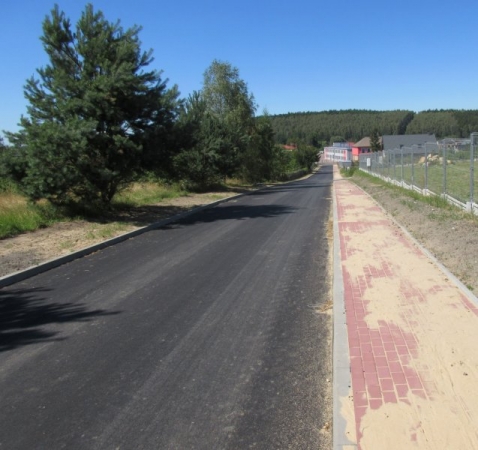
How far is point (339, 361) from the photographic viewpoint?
13.1 feet

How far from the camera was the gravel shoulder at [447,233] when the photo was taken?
6.84m

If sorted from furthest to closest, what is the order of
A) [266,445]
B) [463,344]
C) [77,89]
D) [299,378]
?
Answer: [77,89] → [463,344] → [299,378] → [266,445]

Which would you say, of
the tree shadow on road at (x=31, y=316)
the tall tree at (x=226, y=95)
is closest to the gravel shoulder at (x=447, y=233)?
the tree shadow on road at (x=31, y=316)

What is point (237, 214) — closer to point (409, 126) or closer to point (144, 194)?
point (144, 194)

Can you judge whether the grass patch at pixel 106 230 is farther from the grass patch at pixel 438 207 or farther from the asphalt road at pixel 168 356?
the grass patch at pixel 438 207

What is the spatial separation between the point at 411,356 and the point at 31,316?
4.56 metres

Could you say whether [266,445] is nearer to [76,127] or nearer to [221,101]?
[76,127]

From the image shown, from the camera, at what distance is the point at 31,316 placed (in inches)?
228

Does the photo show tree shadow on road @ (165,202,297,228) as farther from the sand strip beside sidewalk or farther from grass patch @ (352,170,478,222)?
the sand strip beside sidewalk

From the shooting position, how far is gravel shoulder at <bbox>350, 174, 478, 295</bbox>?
6.84 meters

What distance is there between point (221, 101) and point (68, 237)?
111ft

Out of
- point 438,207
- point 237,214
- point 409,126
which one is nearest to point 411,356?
point 438,207

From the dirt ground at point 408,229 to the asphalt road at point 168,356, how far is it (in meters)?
1.36

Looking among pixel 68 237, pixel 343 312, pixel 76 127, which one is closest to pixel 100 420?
pixel 343 312
